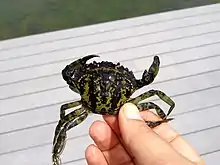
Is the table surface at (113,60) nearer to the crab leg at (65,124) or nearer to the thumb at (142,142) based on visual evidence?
the crab leg at (65,124)

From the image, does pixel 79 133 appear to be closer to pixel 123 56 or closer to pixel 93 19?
pixel 123 56

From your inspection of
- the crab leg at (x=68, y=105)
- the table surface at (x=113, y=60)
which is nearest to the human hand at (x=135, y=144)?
the crab leg at (x=68, y=105)

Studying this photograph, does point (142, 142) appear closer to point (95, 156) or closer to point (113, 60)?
point (95, 156)

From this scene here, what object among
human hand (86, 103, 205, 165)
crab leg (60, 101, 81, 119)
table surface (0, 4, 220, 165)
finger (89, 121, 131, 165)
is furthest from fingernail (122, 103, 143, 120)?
table surface (0, 4, 220, 165)

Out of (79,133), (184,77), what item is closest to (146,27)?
(184,77)

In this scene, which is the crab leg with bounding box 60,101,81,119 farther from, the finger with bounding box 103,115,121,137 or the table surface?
the table surface
